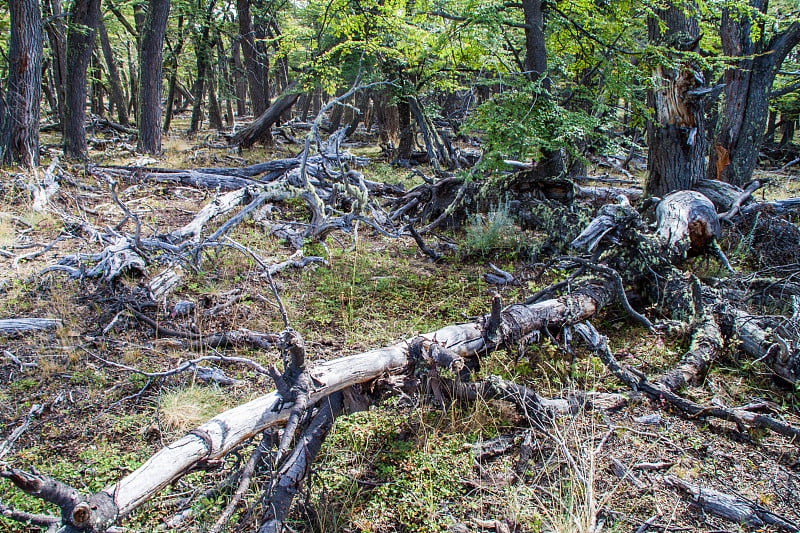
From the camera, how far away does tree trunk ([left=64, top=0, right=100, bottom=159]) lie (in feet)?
33.7

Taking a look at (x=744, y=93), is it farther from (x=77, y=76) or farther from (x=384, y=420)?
(x=77, y=76)

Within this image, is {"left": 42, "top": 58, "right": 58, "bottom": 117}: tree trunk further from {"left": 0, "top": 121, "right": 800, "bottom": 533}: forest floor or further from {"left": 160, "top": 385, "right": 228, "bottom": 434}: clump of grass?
{"left": 160, "top": 385, "right": 228, "bottom": 434}: clump of grass

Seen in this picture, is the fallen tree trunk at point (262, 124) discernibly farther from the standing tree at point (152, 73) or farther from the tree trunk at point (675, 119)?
the tree trunk at point (675, 119)

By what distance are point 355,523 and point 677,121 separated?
21.0ft

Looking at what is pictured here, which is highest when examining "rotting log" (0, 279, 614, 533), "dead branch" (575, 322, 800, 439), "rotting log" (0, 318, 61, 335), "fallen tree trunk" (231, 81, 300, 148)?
"fallen tree trunk" (231, 81, 300, 148)

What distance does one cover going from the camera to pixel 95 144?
1253 cm

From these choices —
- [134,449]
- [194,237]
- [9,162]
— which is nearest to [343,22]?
[194,237]

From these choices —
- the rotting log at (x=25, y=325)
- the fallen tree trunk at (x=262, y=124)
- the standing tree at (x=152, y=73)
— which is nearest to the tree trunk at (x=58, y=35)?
the standing tree at (x=152, y=73)

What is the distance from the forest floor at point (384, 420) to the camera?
2303mm

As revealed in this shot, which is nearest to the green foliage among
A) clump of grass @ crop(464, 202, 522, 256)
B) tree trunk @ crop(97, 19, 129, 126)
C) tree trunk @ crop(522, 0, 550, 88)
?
tree trunk @ crop(522, 0, 550, 88)

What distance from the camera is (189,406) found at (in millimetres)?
2959

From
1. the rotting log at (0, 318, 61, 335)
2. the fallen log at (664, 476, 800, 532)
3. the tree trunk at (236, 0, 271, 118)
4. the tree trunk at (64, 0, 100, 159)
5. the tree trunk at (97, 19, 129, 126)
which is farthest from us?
→ the tree trunk at (97, 19, 129, 126)

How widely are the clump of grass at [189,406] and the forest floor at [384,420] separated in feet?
0.04

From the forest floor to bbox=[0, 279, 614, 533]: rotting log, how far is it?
29 cm
